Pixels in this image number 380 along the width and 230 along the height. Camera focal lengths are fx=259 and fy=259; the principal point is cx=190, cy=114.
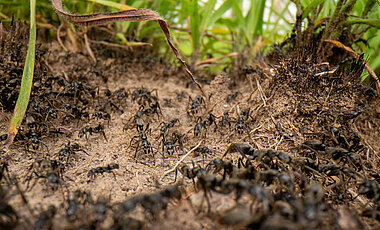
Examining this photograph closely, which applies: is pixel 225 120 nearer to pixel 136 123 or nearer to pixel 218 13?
pixel 136 123

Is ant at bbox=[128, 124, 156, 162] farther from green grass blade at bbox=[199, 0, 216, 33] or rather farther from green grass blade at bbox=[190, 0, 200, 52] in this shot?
green grass blade at bbox=[199, 0, 216, 33]

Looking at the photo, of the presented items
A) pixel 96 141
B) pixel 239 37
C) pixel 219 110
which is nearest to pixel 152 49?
pixel 239 37

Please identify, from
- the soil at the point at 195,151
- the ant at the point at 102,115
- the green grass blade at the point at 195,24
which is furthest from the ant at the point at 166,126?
the green grass blade at the point at 195,24

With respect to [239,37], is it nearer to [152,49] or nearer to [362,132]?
[152,49]

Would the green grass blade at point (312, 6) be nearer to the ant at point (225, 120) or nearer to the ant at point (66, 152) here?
the ant at point (225, 120)

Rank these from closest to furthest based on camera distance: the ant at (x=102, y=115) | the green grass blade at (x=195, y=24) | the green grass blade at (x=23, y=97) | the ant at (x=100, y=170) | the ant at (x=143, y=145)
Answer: the ant at (x=100, y=170) < the green grass blade at (x=23, y=97) < the ant at (x=143, y=145) < the ant at (x=102, y=115) < the green grass blade at (x=195, y=24)

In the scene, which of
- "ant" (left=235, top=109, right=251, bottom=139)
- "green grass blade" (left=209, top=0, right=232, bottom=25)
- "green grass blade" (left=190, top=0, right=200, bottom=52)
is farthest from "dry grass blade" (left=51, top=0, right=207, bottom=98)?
"green grass blade" (left=209, top=0, right=232, bottom=25)

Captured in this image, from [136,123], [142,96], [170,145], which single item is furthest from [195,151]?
[142,96]

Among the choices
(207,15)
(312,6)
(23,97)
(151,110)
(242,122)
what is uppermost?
(312,6)
